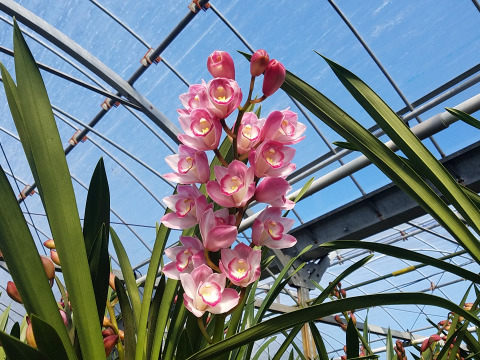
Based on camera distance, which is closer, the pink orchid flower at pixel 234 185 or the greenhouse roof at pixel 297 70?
the pink orchid flower at pixel 234 185

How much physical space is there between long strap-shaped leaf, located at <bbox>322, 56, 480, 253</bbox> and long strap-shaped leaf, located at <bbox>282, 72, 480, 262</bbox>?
0.04 feet

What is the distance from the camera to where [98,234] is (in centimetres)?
65

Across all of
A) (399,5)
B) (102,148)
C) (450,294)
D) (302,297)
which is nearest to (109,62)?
(102,148)

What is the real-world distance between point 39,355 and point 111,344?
6.3 inches

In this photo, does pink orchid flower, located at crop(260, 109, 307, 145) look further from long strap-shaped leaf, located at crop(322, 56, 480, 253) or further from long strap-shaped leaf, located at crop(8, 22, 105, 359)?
long strap-shaped leaf, located at crop(8, 22, 105, 359)

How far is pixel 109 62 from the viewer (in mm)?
5660

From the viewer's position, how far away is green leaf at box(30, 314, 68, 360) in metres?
0.49

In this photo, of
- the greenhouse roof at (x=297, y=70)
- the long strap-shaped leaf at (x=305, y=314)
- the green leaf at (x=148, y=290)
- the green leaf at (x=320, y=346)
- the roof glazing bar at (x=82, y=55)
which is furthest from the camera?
the greenhouse roof at (x=297, y=70)

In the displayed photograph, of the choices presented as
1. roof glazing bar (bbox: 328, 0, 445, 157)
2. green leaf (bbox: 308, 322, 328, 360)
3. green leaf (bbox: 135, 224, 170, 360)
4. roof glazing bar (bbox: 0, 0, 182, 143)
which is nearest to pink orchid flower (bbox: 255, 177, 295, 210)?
green leaf (bbox: 135, 224, 170, 360)

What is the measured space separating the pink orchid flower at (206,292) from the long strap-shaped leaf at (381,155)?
0.72ft

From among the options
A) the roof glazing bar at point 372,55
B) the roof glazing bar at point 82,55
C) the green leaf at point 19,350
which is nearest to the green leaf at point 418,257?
the green leaf at point 19,350

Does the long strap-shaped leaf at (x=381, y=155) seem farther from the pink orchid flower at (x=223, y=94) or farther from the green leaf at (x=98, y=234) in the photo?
the green leaf at (x=98, y=234)

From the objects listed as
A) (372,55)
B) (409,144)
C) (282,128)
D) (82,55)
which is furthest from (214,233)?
(82,55)

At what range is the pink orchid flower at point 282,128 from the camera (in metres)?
0.58
